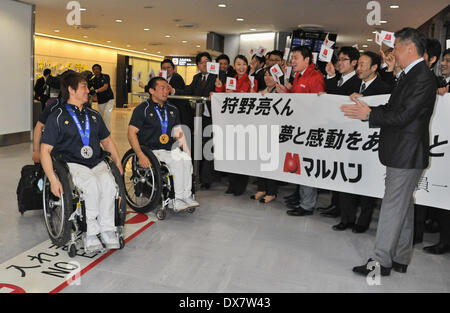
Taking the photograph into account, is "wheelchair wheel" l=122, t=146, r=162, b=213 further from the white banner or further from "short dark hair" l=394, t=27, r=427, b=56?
"short dark hair" l=394, t=27, r=427, b=56

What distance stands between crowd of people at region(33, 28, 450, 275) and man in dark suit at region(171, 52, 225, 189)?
11 millimetres

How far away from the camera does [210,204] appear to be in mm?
3846

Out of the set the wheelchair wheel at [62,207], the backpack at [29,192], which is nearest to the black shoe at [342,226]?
the wheelchair wheel at [62,207]

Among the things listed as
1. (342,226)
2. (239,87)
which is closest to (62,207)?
(342,226)

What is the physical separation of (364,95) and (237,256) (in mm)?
1619

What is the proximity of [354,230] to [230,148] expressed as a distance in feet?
4.88

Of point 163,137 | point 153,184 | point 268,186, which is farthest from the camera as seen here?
point 268,186

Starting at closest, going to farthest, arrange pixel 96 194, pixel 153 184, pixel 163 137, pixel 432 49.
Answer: pixel 96 194 < pixel 432 49 < pixel 153 184 < pixel 163 137

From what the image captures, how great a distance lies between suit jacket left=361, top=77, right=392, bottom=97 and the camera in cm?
307

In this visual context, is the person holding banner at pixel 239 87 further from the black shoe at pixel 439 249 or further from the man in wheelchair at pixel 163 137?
the black shoe at pixel 439 249

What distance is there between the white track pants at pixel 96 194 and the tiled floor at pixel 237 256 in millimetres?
228

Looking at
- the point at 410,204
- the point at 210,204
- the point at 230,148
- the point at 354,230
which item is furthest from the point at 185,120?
the point at 410,204

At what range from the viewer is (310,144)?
3.45m

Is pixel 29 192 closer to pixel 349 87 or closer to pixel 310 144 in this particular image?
pixel 310 144
